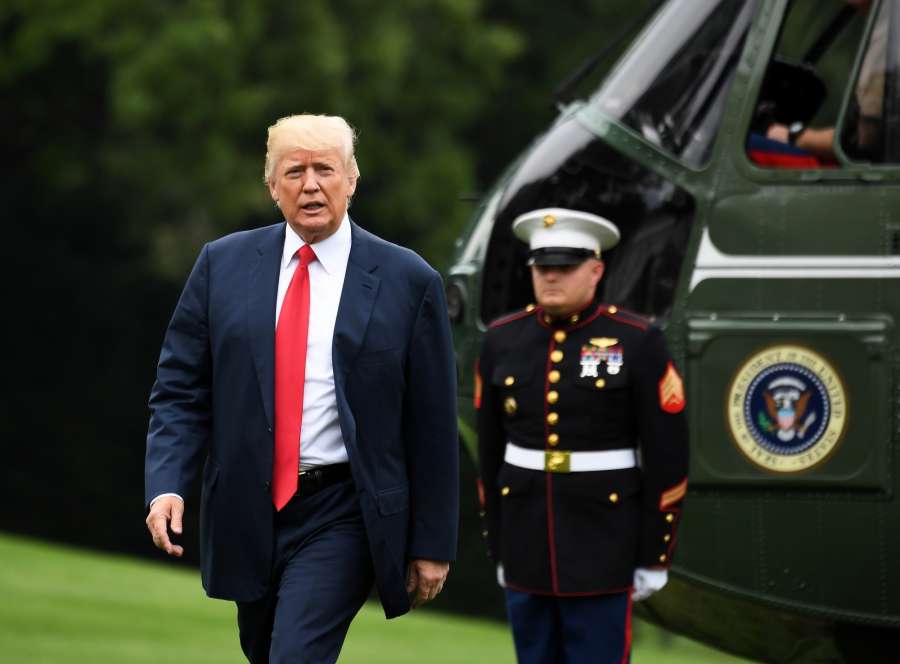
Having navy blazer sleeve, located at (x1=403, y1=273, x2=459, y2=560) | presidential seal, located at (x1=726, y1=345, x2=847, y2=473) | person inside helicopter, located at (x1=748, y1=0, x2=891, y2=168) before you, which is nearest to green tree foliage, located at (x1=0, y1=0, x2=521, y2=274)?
person inside helicopter, located at (x1=748, y1=0, x2=891, y2=168)

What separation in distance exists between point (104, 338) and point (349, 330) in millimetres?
15797

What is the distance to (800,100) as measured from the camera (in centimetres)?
720

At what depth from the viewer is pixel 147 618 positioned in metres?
10.7

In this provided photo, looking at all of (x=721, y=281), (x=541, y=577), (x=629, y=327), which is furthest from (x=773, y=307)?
(x=541, y=577)

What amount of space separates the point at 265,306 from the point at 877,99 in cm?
253

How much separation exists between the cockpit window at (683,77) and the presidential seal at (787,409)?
2.49ft

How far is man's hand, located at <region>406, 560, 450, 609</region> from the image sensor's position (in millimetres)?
4770

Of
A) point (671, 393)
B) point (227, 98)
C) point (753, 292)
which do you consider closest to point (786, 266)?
point (753, 292)

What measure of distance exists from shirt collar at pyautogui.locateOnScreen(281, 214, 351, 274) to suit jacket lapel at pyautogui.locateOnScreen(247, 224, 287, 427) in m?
0.02

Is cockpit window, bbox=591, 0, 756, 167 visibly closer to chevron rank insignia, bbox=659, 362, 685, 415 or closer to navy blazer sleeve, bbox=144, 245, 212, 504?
chevron rank insignia, bbox=659, 362, 685, 415

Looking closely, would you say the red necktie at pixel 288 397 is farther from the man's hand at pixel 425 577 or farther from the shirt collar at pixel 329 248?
the man's hand at pixel 425 577

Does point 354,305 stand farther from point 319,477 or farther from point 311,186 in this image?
point 319,477

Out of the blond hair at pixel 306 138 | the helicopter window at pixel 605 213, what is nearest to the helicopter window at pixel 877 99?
the helicopter window at pixel 605 213

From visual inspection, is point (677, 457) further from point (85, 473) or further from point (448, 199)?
point (448, 199)
